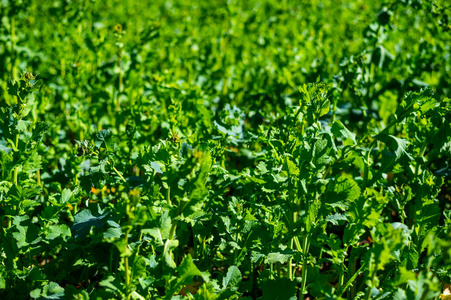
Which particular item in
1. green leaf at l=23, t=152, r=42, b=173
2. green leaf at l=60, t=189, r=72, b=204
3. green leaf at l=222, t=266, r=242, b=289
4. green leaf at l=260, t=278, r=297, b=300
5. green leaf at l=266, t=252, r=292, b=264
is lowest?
green leaf at l=260, t=278, r=297, b=300

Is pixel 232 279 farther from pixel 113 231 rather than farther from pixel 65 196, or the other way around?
pixel 65 196

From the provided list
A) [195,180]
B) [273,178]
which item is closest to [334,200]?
[273,178]

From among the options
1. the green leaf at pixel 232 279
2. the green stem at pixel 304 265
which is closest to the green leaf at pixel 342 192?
the green stem at pixel 304 265

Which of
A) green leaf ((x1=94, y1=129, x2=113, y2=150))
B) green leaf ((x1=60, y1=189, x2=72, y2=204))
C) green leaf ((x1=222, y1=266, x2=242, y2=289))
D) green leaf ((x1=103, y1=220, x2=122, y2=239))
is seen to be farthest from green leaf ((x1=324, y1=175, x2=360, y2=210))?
green leaf ((x1=60, y1=189, x2=72, y2=204))

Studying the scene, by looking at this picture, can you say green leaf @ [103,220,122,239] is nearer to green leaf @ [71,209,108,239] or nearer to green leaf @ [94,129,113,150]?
green leaf @ [71,209,108,239]

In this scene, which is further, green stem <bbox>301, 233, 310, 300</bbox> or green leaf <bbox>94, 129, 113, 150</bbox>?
green leaf <bbox>94, 129, 113, 150</bbox>

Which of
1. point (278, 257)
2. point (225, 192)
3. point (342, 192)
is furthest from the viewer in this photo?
point (225, 192)

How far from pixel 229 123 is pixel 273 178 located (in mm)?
693

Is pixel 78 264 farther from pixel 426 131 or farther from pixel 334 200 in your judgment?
pixel 426 131

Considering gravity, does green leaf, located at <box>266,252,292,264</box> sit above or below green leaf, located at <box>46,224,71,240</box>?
below

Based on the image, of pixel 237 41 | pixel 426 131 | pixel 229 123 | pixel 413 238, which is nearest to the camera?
pixel 413 238

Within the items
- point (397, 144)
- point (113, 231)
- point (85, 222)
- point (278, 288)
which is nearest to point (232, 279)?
point (278, 288)

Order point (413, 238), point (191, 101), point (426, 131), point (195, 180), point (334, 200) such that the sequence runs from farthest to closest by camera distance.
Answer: point (191, 101), point (426, 131), point (413, 238), point (334, 200), point (195, 180)

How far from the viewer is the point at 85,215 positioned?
195 centimetres
